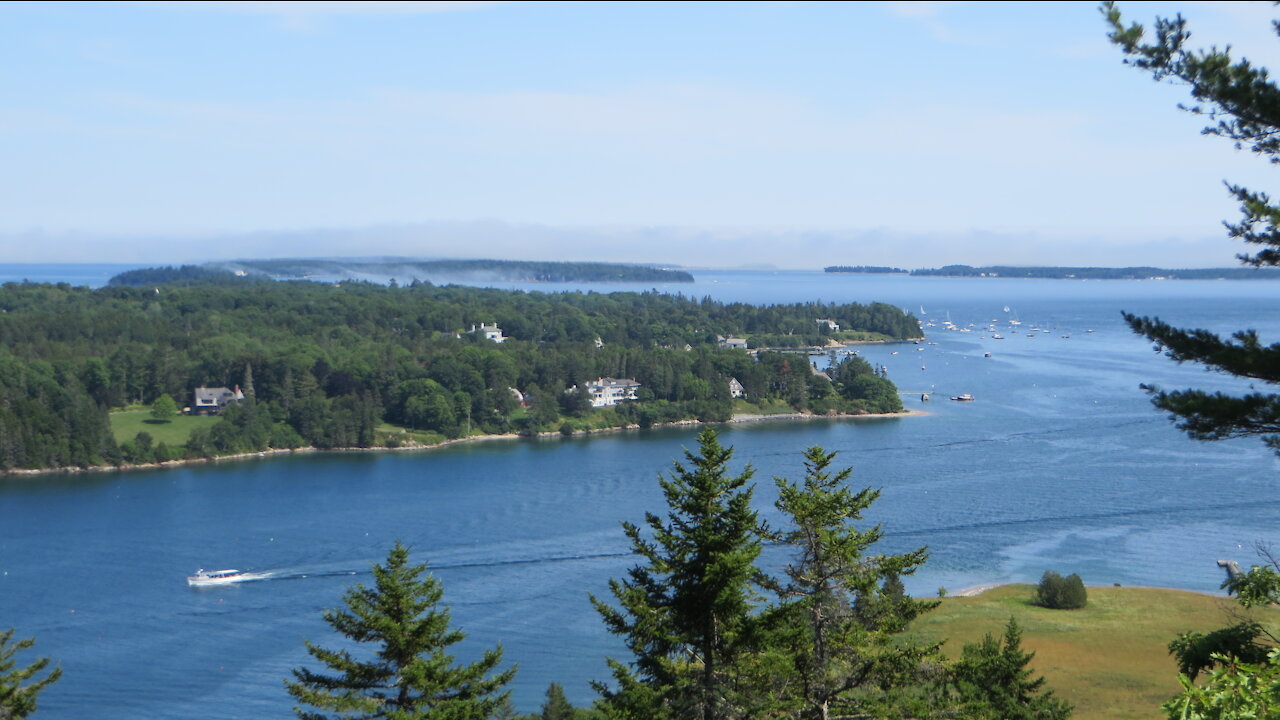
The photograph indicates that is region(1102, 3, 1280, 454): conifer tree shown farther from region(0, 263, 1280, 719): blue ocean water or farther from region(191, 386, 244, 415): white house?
region(191, 386, 244, 415): white house

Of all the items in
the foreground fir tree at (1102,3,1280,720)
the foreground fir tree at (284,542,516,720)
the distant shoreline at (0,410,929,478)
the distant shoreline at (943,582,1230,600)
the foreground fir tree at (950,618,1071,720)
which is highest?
the foreground fir tree at (1102,3,1280,720)

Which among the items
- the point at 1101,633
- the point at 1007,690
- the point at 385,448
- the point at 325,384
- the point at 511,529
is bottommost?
the point at 385,448

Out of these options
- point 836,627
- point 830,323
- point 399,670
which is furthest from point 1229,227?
point 830,323

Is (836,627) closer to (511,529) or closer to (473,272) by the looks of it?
(511,529)

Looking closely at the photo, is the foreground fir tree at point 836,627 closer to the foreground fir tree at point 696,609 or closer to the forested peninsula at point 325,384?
the foreground fir tree at point 696,609

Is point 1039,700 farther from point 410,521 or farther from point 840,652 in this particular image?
point 410,521

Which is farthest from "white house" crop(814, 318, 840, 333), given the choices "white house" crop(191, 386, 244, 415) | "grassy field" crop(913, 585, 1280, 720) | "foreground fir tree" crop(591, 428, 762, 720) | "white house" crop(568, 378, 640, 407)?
"foreground fir tree" crop(591, 428, 762, 720)

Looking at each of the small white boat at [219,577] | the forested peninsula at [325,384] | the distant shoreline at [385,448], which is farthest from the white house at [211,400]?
the small white boat at [219,577]
